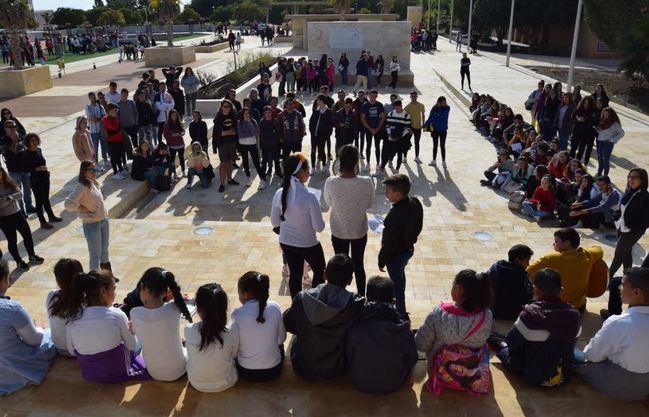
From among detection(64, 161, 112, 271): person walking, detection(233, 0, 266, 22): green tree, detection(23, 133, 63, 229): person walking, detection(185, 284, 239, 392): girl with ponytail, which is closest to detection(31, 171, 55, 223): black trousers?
detection(23, 133, 63, 229): person walking

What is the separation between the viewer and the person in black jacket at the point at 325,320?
368 centimetres

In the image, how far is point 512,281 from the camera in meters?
4.58

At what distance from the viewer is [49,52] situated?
36.7 meters

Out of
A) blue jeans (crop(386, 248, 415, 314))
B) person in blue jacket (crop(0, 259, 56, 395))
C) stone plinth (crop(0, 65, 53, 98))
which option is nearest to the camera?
person in blue jacket (crop(0, 259, 56, 395))

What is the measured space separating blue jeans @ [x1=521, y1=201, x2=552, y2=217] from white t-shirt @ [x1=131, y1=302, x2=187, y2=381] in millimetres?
6625

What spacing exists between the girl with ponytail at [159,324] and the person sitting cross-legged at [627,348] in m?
2.99

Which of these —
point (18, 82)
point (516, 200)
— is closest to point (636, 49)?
point (516, 200)

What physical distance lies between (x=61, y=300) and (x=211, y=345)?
1217 millimetres

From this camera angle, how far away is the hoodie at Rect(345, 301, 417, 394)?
3.65 meters

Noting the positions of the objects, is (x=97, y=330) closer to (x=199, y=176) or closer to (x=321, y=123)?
(x=199, y=176)

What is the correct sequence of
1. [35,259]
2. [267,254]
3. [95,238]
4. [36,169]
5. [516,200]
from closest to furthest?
[95,238] → [35,259] → [267,254] → [36,169] → [516,200]

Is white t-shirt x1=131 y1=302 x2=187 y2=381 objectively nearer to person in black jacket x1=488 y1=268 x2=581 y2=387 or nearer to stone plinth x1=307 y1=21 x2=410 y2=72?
person in black jacket x1=488 y1=268 x2=581 y2=387

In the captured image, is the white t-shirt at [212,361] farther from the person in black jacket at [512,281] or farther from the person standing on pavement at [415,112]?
the person standing on pavement at [415,112]

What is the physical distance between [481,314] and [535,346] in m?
Answer: 0.53
